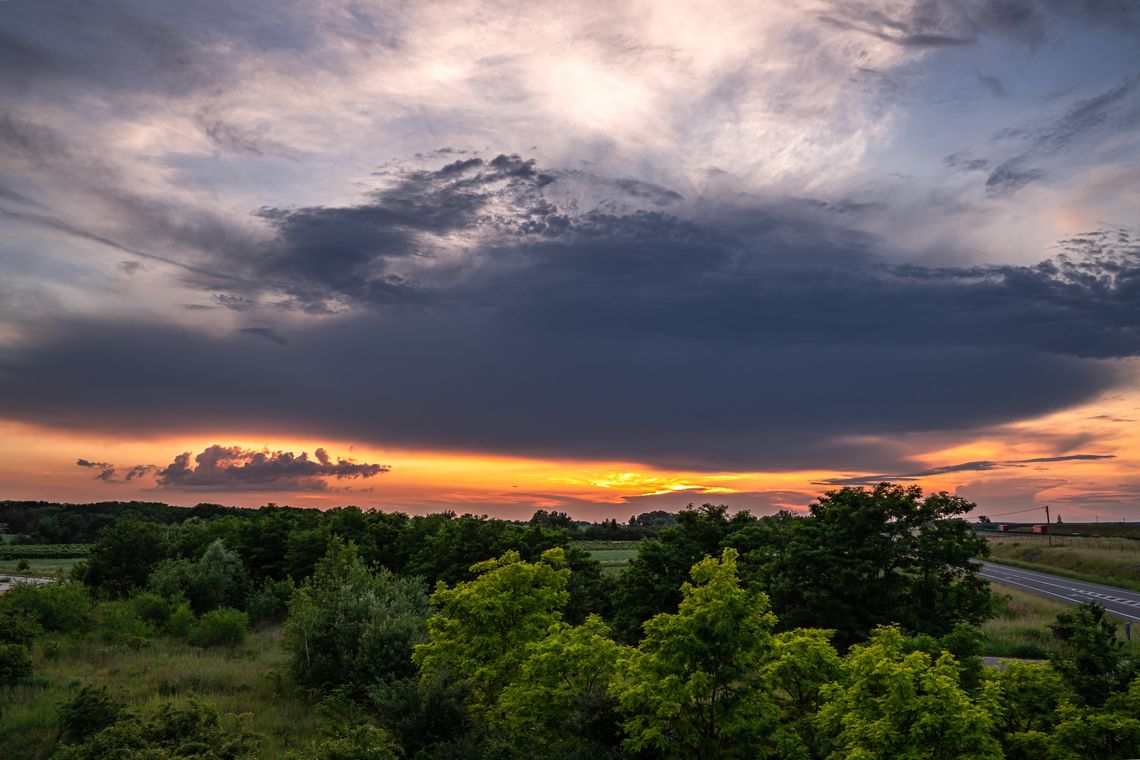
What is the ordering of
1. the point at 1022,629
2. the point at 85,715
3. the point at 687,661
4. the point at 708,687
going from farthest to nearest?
1. the point at 1022,629
2. the point at 85,715
3. the point at 687,661
4. the point at 708,687

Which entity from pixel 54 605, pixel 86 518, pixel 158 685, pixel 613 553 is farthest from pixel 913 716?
pixel 86 518

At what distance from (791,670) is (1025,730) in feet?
18.9

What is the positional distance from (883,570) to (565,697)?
72.2 feet

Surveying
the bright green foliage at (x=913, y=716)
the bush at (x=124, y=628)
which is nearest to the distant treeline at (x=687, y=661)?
the bright green foliage at (x=913, y=716)

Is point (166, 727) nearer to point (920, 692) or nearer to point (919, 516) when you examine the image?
point (920, 692)

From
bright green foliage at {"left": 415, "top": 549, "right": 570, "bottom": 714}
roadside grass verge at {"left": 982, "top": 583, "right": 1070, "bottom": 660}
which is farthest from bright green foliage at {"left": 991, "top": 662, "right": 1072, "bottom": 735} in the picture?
roadside grass verge at {"left": 982, "top": 583, "right": 1070, "bottom": 660}

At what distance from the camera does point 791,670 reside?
21.1 m

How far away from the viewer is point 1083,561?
90.6 metres

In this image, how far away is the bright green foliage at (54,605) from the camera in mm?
49312

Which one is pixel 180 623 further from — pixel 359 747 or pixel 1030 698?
pixel 1030 698

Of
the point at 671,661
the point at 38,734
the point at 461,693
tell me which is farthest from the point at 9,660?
the point at 671,661

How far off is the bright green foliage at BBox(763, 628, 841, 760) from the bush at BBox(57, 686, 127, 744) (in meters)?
23.3

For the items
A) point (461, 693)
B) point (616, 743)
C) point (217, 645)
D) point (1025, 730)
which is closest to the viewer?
point (1025, 730)

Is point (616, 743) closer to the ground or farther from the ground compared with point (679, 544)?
closer to the ground
